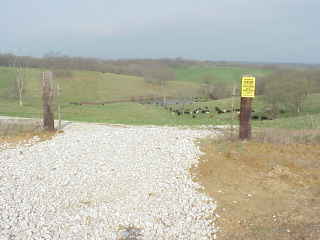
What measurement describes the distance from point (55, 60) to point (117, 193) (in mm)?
67968

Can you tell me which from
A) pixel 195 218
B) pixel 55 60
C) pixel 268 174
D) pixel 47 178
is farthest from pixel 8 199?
pixel 55 60

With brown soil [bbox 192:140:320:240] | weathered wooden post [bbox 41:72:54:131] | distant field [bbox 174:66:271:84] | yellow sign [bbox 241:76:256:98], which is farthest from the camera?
distant field [bbox 174:66:271:84]

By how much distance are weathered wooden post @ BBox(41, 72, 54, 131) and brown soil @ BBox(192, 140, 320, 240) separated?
21.0 ft

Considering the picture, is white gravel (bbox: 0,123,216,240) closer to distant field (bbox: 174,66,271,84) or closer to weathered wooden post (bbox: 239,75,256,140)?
weathered wooden post (bbox: 239,75,256,140)

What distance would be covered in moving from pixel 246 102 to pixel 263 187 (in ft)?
12.3

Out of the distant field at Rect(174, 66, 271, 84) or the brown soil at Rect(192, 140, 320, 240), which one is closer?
the brown soil at Rect(192, 140, 320, 240)

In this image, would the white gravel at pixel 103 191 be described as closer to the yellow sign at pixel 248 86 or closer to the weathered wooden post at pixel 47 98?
the weathered wooden post at pixel 47 98

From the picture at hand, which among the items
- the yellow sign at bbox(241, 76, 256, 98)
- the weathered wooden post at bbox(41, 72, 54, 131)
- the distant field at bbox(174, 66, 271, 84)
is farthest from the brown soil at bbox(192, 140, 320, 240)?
the distant field at bbox(174, 66, 271, 84)

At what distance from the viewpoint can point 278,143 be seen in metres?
9.98

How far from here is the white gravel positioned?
5.36 metres

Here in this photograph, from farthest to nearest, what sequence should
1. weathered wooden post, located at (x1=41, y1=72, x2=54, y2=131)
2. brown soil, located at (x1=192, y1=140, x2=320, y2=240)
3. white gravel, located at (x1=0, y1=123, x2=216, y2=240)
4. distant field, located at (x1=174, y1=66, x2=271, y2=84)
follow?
1. distant field, located at (x1=174, y1=66, x2=271, y2=84)
2. weathered wooden post, located at (x1=41, y1=72, x2=54, y2=131)
3. white gravel, located at (x1=0, y1=123, x2=216, y2=240)
4. brown soil, located at (x1=192, y1=140, x2=320, y2=240)

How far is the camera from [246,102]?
9922 millimetres

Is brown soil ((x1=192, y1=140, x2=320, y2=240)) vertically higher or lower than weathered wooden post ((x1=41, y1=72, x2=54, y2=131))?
lower

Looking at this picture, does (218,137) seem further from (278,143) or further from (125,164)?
(125,164)
